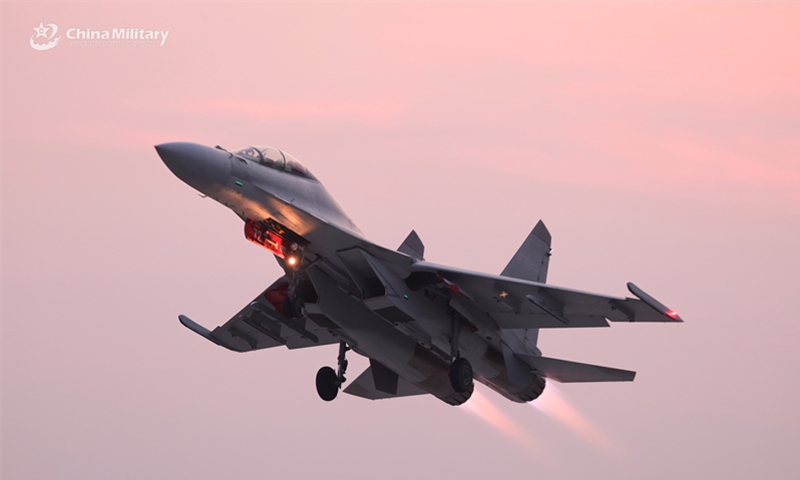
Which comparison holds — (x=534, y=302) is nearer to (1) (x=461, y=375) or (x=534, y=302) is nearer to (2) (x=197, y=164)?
(1) (x=461, y=375)

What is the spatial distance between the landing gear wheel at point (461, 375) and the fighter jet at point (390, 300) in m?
0.02

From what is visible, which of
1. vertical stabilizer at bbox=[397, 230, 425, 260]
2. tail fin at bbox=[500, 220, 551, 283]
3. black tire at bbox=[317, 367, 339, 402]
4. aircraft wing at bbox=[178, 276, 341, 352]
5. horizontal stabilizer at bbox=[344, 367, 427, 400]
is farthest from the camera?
tail fin at bbox=[500, 220, 551, 283]

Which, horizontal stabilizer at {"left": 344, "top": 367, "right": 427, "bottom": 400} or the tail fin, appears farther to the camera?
the tail fin

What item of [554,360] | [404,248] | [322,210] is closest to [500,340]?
[554,360]

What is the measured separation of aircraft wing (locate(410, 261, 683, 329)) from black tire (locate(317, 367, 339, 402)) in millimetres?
4564

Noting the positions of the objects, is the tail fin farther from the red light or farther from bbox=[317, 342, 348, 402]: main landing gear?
the red light

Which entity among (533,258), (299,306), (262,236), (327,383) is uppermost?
(533,258)

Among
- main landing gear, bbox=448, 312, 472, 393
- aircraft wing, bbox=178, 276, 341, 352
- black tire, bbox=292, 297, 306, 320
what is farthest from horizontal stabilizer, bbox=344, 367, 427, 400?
black tire, bbox=292, 297, 306, 320

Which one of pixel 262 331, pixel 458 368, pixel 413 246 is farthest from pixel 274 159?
pixel 262 331

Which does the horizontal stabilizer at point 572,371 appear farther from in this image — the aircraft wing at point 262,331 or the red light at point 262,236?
the red light at point 262,236

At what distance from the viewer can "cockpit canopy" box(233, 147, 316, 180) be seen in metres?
26.0

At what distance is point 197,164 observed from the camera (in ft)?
80.6

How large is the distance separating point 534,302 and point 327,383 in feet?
21.6

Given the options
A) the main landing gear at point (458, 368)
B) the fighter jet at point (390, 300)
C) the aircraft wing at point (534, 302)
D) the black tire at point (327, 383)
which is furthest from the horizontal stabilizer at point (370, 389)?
the aircraft wing at point (534, 302)
